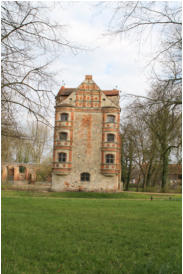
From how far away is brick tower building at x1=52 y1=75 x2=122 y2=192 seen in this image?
98.0 feet

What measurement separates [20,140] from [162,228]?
5473mm

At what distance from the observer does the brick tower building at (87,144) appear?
29875 mm

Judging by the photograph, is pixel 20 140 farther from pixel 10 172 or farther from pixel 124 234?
pixel 10 172

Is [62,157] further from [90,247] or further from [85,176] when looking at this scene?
[90,247]

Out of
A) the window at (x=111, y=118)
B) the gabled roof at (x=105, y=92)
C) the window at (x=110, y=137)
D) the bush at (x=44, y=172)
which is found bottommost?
the bush at (x=44, y=172)

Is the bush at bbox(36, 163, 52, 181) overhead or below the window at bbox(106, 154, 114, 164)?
below

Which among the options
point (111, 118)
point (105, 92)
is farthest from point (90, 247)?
point (105, 92)

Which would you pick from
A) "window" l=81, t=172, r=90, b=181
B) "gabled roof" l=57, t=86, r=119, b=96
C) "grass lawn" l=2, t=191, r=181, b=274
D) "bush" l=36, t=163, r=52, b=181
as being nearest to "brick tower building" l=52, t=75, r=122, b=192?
"window" l=81, t=172, r=90, b=181

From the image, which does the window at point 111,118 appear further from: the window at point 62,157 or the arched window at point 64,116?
the window at point 62,157

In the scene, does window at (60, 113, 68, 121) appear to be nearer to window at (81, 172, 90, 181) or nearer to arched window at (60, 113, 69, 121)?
arched window at (60, 113, 69, 121)

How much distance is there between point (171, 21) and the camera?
4113 mm

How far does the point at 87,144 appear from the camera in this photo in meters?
30.6

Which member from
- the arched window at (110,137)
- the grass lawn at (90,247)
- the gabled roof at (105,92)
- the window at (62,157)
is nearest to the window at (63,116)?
the gabled roof at (105,92)

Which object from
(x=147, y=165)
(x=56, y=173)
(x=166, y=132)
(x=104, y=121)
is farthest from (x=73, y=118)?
(x=166, y=132)
